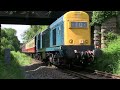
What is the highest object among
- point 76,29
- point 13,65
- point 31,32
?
point 31,32

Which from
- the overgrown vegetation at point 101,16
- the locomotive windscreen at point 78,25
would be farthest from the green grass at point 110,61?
the overgrown vegetation at point 101,16

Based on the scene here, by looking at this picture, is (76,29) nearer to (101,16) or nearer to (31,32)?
(101,16)

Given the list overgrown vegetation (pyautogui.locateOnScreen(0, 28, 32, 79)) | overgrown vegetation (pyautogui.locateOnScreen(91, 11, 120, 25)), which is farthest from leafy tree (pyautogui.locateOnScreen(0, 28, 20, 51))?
overgrown vegetation (pyautogui.locateOnScreen(91, 11, 120, 25))

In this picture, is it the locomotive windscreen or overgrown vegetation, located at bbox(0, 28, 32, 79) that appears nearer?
overgrown vegetation, located at bbox(0, 28, 32, 79)

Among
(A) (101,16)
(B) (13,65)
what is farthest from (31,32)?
(B) (13,65)

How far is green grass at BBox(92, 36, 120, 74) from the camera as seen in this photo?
17.6 meters

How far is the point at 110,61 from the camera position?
18.7 m

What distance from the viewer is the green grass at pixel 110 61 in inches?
694

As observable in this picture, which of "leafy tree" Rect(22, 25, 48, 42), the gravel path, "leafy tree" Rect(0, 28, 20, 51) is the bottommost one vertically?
the gravel path

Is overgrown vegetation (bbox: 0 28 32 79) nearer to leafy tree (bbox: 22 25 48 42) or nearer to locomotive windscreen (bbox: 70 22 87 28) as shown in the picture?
locomotive windscreen (bbox: 70 22 87 28)

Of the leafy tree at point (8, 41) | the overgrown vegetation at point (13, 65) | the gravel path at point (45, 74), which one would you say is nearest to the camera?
the overgrown vegetation at point (13, 65)

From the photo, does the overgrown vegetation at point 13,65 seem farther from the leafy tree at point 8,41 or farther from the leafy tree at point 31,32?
the leafy tree at point 31,32

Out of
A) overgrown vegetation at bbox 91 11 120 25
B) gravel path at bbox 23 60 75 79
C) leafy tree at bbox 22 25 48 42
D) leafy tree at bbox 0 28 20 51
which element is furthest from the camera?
leafy tree at bbox 22 25 48 42
